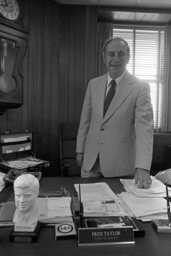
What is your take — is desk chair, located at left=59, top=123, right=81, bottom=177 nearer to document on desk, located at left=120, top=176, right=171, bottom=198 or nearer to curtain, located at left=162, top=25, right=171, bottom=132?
curtain, located at left=162, top=25, right=171, bottom=132

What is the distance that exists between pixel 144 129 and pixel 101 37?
2.55 metres

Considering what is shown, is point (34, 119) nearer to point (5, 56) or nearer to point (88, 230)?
point (5, 56)

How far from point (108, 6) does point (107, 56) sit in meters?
2.22

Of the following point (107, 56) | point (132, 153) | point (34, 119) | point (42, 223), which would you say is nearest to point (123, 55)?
point (107, 56)

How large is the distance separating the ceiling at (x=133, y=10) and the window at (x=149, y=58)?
→ 0.14 m

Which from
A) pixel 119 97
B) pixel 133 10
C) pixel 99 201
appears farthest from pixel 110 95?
pixel 133 10

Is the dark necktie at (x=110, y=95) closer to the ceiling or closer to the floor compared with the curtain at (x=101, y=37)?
closer to the floor

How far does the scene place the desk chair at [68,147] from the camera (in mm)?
3252

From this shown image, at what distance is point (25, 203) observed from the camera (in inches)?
32.2

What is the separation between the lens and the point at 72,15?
3.65 m

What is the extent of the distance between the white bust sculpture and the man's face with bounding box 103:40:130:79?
1105 mm

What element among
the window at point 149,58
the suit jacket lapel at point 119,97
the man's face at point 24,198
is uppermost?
the window at point 149,58

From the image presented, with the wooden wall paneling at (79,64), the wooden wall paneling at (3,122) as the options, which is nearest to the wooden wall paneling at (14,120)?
the wooden wall paneling at (3,122)

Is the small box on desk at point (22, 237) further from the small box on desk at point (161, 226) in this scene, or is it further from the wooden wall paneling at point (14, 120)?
the wooden wall paneling at point (14, 120)
